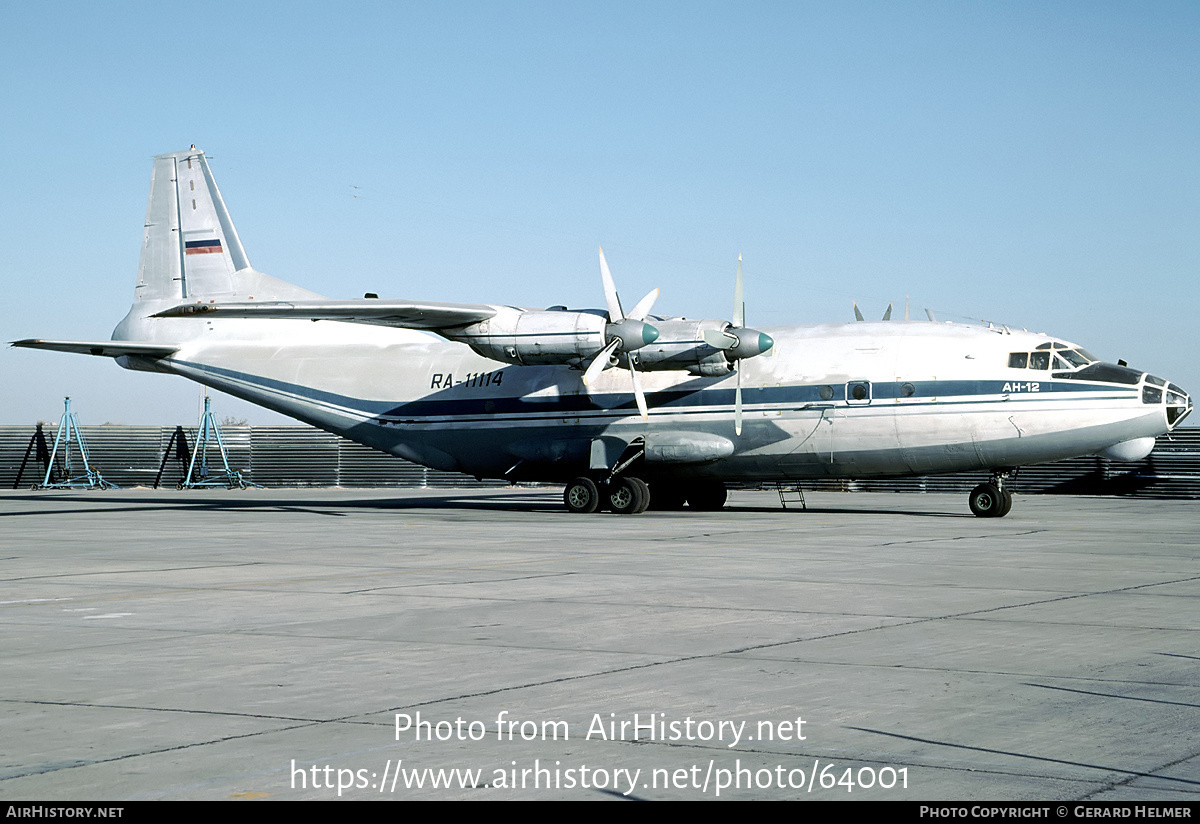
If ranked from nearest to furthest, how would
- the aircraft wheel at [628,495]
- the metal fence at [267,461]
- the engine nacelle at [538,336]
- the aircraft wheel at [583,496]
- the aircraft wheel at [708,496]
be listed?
the engine nacelle at [538,336], the aircraft wheel at [628,495], the aircraft wheel at [583,496], the aircraft wheel at [708,496], the metal fence at [267,461]

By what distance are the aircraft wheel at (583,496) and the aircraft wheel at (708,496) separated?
3.43m

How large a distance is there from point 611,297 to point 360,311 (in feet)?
18.7

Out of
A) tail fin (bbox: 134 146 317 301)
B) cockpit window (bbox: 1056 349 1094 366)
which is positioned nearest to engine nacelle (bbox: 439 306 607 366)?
tail fin (bbox: 134 146 317 301)

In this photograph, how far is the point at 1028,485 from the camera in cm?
4628

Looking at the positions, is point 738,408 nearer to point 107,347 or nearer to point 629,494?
point 629,494

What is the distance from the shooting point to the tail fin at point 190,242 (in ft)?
111

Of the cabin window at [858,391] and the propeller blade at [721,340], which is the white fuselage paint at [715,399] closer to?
the cabin window at [858,391]

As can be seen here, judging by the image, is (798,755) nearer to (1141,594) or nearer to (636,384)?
(1141,594)

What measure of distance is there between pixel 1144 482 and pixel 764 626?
3786cm

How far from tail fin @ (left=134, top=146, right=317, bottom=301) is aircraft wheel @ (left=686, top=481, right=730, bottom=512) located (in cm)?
1346

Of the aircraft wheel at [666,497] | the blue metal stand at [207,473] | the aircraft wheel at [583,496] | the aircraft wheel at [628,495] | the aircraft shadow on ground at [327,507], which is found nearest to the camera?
the aircraft wheel at [628,495]

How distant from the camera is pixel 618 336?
88.3 ft

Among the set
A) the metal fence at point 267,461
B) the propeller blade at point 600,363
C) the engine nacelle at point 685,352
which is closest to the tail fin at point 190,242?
the propeller blade at point 600,363

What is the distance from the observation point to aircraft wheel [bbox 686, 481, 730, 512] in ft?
104
